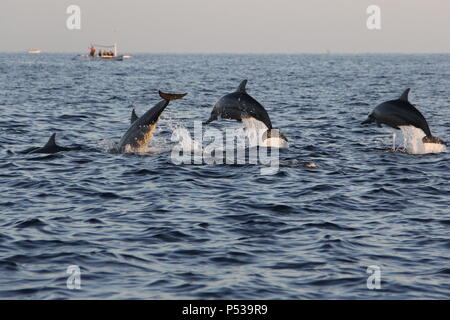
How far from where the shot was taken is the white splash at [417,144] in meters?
21.1

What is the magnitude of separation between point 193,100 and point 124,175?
91.6ft

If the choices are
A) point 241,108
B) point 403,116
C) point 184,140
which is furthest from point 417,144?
point 184,140

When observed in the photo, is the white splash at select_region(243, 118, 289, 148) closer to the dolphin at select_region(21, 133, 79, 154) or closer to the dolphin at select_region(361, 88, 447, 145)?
the dolphin at select_region(361, 88, 447, 145)

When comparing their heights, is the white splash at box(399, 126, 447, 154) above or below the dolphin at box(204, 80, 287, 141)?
below

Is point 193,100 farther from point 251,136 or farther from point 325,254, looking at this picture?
point 325,254

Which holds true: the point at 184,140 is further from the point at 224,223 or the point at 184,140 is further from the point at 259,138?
the point at 224,223

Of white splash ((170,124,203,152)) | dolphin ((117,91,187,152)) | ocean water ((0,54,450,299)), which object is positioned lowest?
ocean water ((0,54,450,299))

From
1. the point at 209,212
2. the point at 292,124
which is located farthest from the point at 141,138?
the point at 292,124

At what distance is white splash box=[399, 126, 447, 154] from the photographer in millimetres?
21062

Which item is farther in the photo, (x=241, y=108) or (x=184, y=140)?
(x=184, y=140)

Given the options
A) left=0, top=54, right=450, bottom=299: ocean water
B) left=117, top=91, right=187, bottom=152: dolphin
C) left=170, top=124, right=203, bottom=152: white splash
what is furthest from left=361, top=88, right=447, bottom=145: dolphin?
left=117, top=91, right=187, bottom=152: dolphin

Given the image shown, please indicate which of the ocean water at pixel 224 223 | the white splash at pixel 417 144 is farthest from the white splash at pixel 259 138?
the white splash at pixel 417 144

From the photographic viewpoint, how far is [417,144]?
70.5 ft

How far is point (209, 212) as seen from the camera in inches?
542
